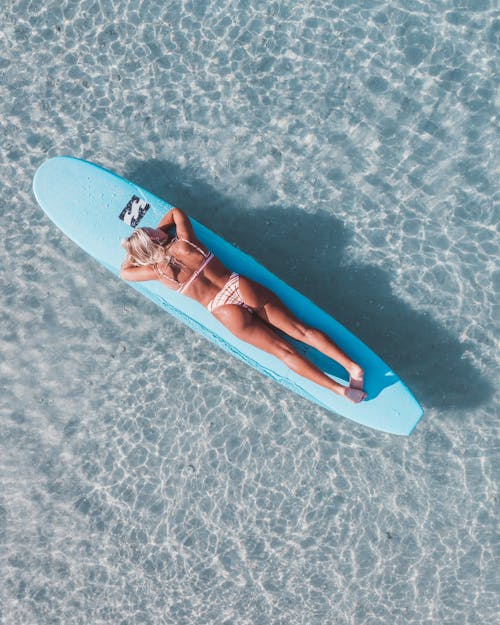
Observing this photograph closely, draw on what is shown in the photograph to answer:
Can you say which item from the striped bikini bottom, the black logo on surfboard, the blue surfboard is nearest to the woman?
the striped bikini bottom

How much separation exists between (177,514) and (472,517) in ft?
8.37

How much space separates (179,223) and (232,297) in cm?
69

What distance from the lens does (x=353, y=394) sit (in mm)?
4602

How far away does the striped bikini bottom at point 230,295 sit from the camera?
4.52 m

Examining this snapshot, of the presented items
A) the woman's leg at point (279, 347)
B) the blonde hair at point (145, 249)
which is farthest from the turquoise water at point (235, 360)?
the blonde hair at point (145, 249)

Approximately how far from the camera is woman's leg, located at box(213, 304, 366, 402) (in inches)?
179

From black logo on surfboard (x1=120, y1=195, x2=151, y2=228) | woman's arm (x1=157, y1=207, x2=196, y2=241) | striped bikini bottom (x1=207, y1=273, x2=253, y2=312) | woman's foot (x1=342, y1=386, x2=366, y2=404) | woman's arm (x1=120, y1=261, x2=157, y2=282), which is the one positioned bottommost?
woman's arm (x1=120, y1=261, x2=157, y2=282)

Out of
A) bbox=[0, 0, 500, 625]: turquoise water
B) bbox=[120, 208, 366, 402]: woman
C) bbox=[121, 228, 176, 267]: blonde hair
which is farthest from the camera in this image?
bbox=[0, 0, 500, 625]: turquoise water

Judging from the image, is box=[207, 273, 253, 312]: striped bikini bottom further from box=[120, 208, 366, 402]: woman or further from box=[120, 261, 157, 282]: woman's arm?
box=[120, 261, 157, 282]: woman's arm

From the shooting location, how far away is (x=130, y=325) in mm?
5266

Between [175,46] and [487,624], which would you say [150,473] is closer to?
[487,624]

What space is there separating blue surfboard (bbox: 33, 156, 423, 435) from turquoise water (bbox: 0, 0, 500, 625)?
347 mm

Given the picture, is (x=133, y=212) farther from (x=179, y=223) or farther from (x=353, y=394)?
(x=353, y=394)

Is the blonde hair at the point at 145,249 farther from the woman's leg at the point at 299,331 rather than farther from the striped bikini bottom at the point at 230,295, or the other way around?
the woman's leg at the point at 299,331
